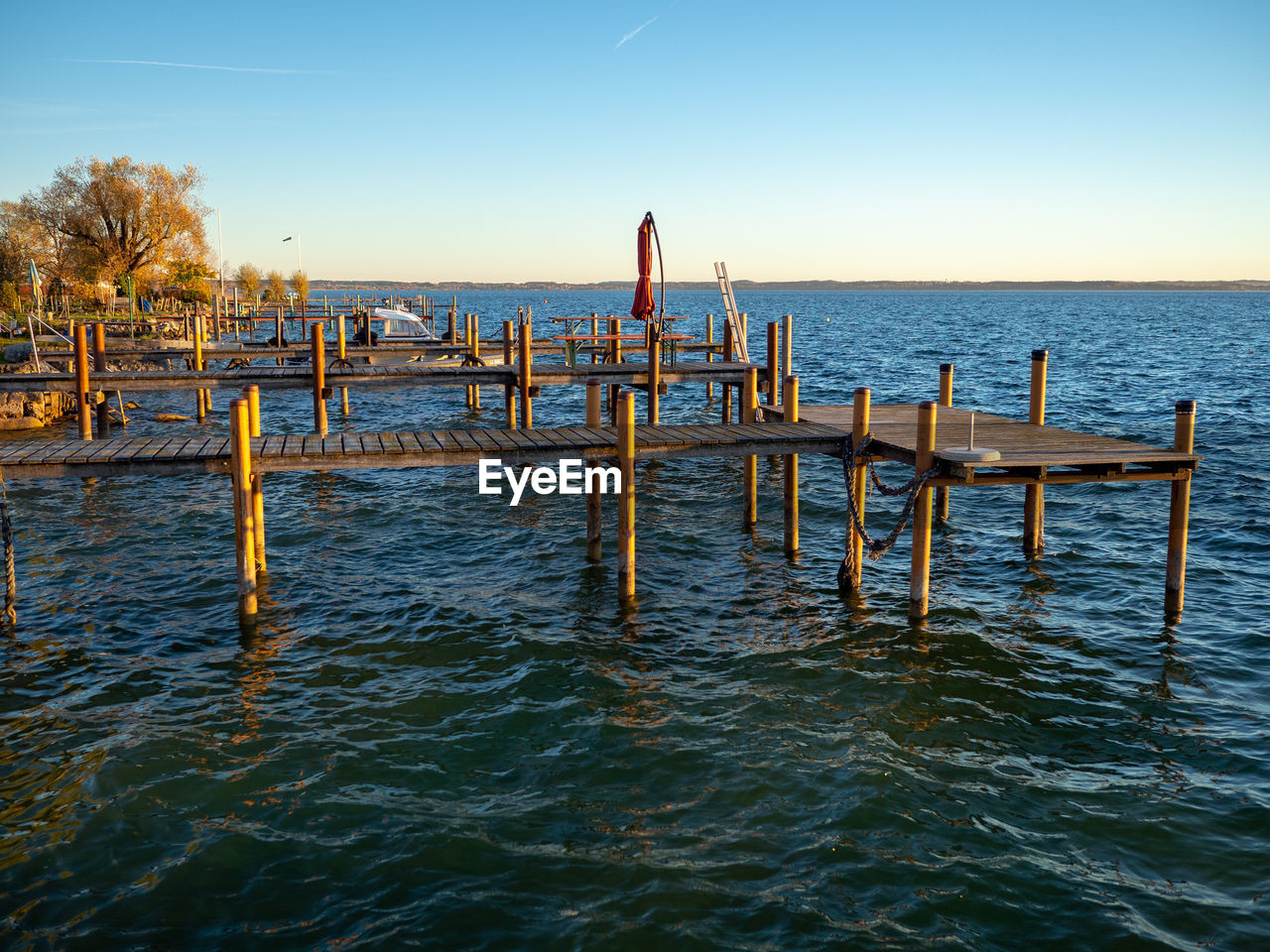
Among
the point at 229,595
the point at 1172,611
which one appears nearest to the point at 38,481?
the point at 229,595

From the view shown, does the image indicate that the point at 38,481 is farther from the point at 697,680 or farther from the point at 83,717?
the point at 697,680

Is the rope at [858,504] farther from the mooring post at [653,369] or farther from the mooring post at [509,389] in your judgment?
the mooring post at [509,389]

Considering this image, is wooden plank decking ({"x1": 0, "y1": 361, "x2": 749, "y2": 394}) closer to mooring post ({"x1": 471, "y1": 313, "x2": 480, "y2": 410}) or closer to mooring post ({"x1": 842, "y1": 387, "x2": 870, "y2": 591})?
mooring post ({"x1": 471, "y1": 313, "x2": 480, "y2": 410})

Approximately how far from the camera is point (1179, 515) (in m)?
12.0

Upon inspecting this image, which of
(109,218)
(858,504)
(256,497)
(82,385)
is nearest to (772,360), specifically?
(858,504)

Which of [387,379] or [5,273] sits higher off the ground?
[5,273]

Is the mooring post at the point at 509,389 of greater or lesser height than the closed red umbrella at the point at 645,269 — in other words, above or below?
below

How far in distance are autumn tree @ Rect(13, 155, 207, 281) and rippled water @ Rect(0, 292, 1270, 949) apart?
3856 centimetres

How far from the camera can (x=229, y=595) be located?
530 inches

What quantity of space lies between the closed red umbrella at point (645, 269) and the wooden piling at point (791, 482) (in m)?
5.69

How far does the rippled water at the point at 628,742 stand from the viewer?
709 cm

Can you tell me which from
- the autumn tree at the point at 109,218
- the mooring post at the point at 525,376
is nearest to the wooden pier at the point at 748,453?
the mooring post at the point at 525,376

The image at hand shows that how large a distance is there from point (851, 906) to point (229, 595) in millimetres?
9546

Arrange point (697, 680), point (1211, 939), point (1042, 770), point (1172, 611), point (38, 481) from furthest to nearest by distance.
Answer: point (38, 481) → point (1172, 611) → point (697, 680) → point (1042, 770) → point (1211, 939)
